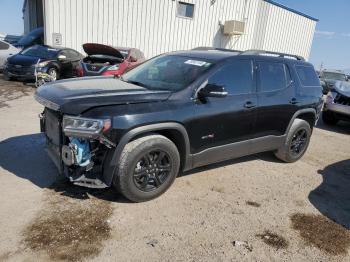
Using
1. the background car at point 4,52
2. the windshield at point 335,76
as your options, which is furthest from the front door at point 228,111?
the windshield at point 335,76

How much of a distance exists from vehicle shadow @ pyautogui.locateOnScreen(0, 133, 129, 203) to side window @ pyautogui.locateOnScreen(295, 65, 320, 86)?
357 cm

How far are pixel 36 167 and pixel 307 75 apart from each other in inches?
178

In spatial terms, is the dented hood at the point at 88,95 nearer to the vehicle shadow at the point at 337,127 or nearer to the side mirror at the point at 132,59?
the side mirror at the point at 132,59

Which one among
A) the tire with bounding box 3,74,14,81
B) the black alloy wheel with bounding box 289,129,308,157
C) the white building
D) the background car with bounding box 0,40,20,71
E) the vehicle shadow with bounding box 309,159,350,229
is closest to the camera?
the vehicle shadow with bounding box 309,159,350,229

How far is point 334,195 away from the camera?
15.9 ft

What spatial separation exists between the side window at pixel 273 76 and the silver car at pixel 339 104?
176 inches

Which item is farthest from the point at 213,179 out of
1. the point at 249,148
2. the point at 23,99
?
the point at 23,99

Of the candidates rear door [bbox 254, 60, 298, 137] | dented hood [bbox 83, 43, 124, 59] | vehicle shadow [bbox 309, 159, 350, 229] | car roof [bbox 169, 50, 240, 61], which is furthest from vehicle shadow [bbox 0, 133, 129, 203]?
dented hood [bbox 83, 43, 124, 59]

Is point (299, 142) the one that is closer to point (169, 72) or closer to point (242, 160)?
point (242, 160)

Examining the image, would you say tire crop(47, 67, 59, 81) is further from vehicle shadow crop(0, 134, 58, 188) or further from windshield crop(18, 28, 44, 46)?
vehicle shadow crop(0, 134, 58, 188)

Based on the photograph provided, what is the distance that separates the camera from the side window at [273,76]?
4.98 meters

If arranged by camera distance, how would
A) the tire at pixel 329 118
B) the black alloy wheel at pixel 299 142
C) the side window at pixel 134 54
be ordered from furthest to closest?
1. the side window at pixel 134 54
2. the tire at pixel 329 118
3. the black alloy wheel at pixel 299 142

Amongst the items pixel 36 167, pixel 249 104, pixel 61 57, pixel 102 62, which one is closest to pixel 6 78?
pixel 61 57

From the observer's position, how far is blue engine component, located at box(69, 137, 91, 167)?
347 centimetres
